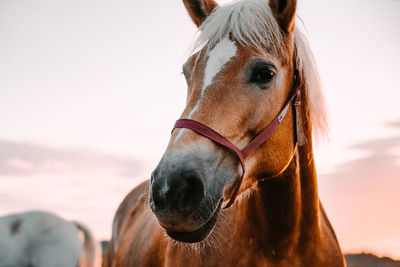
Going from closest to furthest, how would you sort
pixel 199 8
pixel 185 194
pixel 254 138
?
pixel 185 194 < pixel 254 138 < pixel 199 8

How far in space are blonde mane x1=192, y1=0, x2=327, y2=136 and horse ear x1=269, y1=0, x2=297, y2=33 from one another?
0.14 feet

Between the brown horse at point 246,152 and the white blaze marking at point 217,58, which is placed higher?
the white blaze marking at point 217,58

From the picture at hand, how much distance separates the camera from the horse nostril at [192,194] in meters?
1.42

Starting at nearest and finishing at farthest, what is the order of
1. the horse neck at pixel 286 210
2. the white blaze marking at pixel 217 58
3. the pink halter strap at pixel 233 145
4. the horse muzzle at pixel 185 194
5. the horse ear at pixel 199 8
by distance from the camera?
the horse muzzle at pixel 185 194 → the pink halter strap at pixel 233 145 → the white blaze marking at pixel 217 58 → the horse neck at pixel 286 210 → the horse ear at pixel 199 8

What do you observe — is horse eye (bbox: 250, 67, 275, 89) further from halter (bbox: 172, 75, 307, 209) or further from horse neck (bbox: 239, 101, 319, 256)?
horse neck (bbox: 239, 101, 319, 256)

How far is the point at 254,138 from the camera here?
1.81 meters

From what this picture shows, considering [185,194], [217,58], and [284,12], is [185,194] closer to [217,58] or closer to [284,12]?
[217,58]

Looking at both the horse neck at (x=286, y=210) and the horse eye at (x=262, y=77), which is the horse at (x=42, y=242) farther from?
the horse eye at (x=262, y=77)

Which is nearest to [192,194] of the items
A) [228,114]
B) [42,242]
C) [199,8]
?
[228,114]

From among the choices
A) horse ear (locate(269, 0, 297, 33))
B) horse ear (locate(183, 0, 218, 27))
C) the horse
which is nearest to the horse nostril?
horse ear (locate(269, 0, 297, 33))

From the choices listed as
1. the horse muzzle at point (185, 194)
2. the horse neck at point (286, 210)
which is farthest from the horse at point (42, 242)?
the horse muzzle at point (185, 194)

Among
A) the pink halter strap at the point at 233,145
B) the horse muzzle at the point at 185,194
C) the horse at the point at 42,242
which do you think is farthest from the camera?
the horse at the point at 42,242

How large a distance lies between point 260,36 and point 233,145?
27.7 inches

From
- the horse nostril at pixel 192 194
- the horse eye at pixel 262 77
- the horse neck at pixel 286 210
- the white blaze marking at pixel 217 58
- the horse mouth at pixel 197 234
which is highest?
the white blaze marking at pixel 217 58
